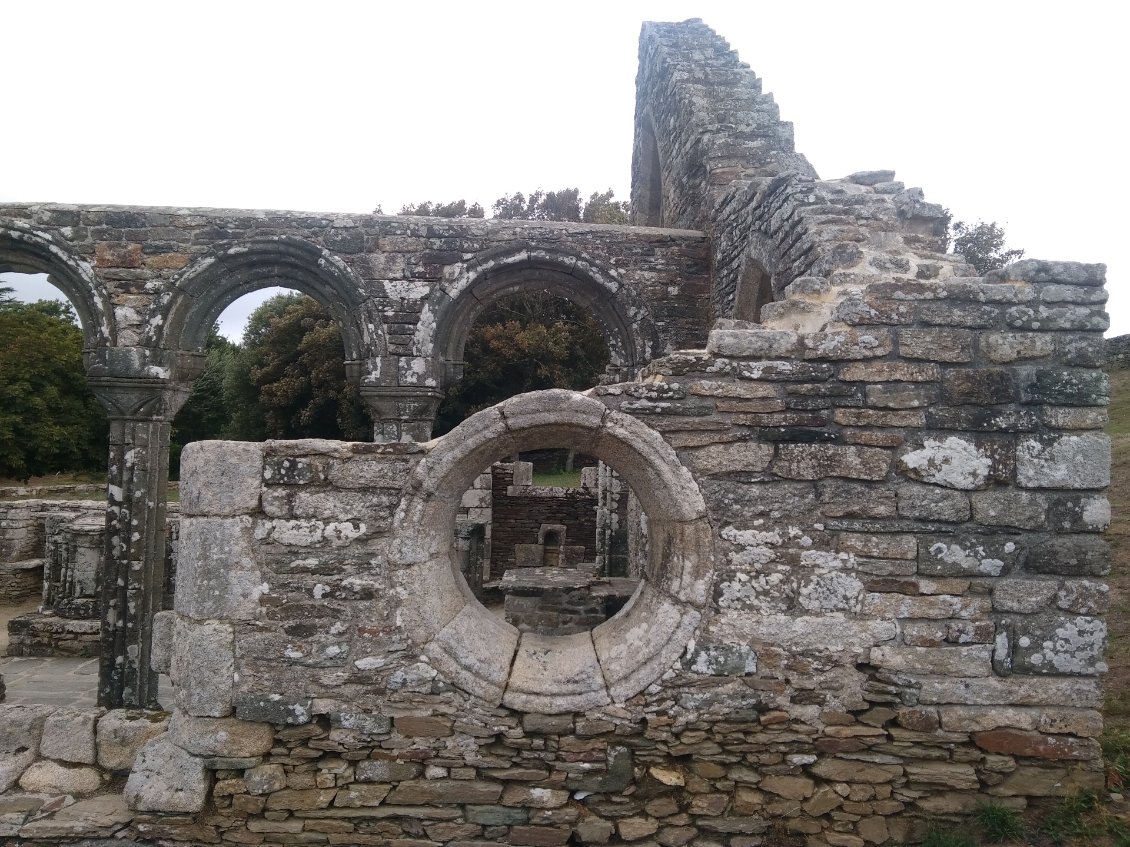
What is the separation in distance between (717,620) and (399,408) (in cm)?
390

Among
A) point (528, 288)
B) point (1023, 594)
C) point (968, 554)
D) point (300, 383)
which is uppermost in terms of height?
point (300, 383)

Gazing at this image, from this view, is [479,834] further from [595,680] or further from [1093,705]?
[1093,705]

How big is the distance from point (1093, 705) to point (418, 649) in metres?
2.94

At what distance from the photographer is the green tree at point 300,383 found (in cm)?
1812

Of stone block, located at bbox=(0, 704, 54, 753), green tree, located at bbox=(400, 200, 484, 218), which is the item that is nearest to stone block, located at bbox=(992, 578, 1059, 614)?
stone block, located at bbox=(0, 704, 54, 753)

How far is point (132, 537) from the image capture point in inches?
237

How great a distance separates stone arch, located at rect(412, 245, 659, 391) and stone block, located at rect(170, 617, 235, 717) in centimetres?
348

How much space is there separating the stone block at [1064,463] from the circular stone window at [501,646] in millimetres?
1434

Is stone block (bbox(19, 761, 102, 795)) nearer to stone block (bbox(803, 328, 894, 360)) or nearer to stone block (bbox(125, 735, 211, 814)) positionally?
stone block (bbox(125, 735, 211, 814))

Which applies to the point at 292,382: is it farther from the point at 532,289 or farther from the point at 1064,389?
the point at 1064,389

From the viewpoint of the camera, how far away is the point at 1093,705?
3.04 m

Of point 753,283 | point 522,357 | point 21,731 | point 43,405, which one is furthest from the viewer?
point 43,405

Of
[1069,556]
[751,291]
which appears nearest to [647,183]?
[751,291]

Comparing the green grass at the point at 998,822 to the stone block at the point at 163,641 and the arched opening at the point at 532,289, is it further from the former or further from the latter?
the arched opening at the point at 532,289
